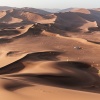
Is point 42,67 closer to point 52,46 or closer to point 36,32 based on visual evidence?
point 52,46

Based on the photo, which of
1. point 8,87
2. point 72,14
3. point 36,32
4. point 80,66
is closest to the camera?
point 8,87

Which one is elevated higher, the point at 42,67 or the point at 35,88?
the point at 35,88

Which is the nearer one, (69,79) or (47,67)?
(69,79)

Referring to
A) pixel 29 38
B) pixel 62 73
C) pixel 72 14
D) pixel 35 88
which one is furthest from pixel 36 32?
pixel 72 14

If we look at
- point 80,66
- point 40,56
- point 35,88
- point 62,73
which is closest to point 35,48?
point 40,56

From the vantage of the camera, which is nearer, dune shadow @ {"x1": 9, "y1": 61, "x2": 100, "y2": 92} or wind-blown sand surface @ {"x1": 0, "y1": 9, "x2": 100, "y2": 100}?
wind-blown sand surface @ {"x1": 0, "y1": 9, "x2": 100, "y2": 100}

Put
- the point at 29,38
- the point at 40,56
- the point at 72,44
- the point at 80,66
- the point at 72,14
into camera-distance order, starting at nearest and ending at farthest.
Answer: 1. the point at 80,66
2. the point at 40,56
3. the point at 72,44
4. the point at 29,38
5. the point at 72,14

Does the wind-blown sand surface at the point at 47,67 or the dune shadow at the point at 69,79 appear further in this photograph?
the dune shadow at the point at 69,79

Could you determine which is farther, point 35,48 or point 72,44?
point 72,44
